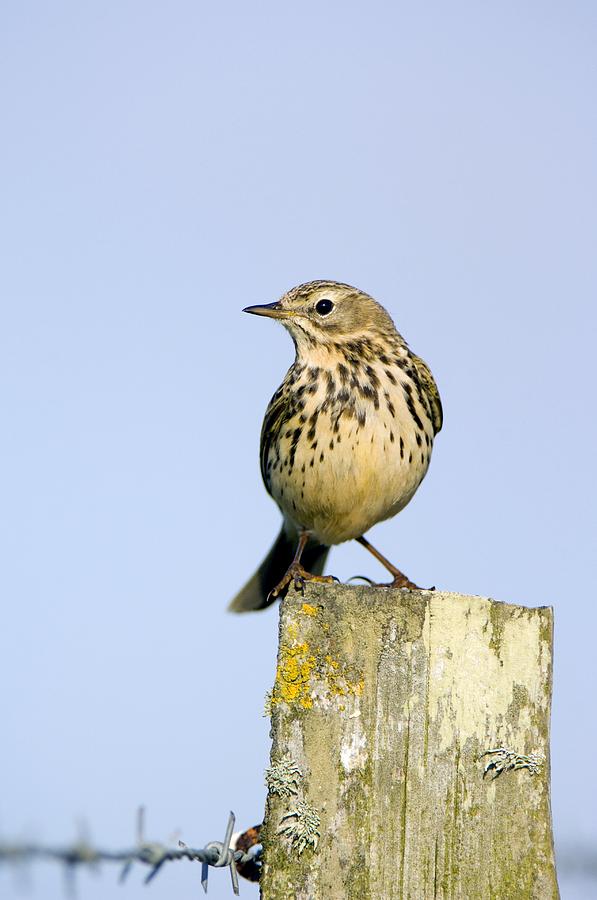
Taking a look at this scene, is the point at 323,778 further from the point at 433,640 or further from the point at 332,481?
the point at 332,481

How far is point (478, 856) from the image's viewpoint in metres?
3.21

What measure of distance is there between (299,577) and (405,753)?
5.87 ft

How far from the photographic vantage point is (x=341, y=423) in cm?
630

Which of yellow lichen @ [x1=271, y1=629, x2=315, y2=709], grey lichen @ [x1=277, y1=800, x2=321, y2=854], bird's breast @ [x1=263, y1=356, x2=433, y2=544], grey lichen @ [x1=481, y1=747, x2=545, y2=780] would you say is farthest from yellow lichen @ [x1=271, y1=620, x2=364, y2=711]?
bird's breast @ [x1=263, y1=356, x2=433, y2=544]

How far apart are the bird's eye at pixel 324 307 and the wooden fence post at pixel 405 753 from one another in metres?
3.97

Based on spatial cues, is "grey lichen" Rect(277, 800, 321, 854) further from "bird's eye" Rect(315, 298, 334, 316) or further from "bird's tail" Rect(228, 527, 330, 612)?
"bird's eye" Rect(315, 298, 334, 316)

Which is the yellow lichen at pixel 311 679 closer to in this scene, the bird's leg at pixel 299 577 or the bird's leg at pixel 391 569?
the bird's leg at pixel 299 577

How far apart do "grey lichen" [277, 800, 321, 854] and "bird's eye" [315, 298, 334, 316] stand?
4346mm

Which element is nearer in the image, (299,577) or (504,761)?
(504,761)

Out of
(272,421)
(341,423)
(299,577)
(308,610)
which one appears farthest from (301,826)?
(272,421)

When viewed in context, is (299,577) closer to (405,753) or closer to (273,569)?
(405,753)

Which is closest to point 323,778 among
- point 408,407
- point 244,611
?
point 408,407

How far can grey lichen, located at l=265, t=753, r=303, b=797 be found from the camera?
10.3 feet

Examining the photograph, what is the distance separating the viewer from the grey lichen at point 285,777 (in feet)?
10.3
